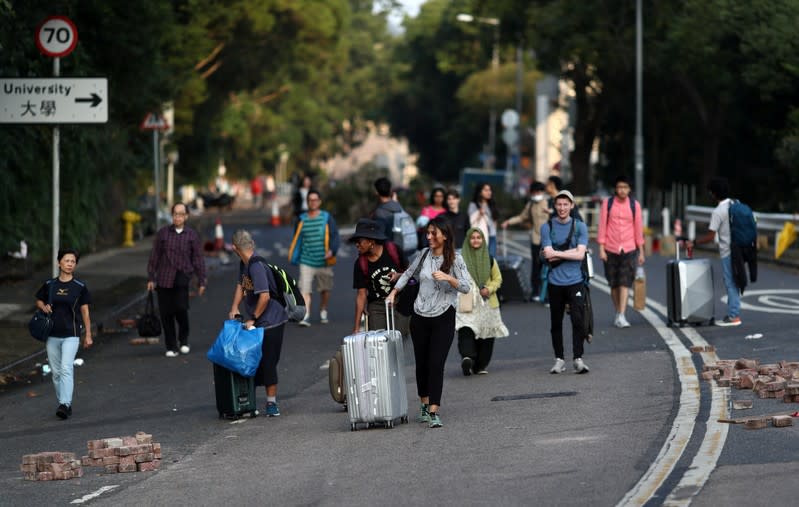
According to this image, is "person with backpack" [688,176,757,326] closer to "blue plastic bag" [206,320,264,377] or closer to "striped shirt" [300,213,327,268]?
"striped shirt" [300,213,327,268]

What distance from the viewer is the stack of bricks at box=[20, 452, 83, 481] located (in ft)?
32.9

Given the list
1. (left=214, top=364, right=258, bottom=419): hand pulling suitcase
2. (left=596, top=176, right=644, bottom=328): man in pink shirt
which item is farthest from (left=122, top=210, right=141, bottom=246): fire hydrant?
(left=214, top=364, right=258, bottom=419): hand pulling suitcase

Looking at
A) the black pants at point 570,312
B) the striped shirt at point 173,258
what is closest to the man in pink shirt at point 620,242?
the black pants at point 570,312

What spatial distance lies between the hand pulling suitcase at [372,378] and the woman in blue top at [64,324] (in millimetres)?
2612

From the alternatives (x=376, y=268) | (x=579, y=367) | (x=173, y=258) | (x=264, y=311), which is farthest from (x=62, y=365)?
(x=579, y=367)

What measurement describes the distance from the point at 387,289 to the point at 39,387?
416cm

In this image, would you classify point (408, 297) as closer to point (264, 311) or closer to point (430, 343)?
point (430, 343)

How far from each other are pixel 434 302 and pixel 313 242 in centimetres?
798

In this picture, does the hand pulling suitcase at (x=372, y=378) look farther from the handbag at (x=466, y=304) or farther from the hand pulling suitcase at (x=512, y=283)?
the hand pulling suitcase at (x=512, y=283)

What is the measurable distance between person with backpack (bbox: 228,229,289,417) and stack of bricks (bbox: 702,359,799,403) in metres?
3.51

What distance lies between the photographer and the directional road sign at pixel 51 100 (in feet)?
59.0

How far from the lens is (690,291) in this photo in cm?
1784

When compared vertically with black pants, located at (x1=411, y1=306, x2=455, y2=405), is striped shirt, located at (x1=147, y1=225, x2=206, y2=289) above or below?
above

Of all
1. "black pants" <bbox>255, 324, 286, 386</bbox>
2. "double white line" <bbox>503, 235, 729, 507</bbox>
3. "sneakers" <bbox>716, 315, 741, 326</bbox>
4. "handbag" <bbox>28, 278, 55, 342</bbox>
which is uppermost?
"handbag" <bbox>28, 278, 55, 342</bbox>
